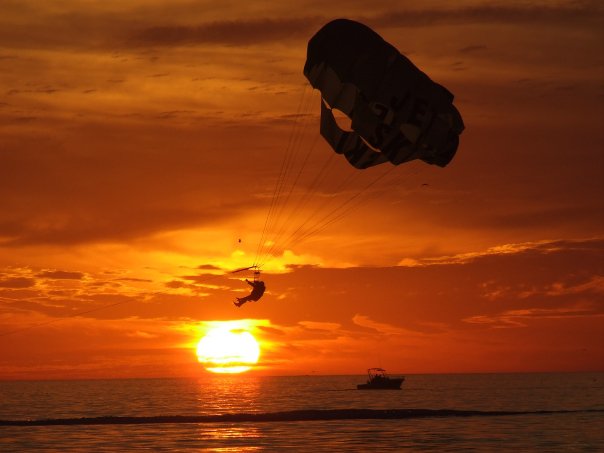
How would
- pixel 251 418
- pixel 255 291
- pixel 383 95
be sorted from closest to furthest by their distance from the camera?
pixel 383 95 < pixel 255 291 < pixel 251 418

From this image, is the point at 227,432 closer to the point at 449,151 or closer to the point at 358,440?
the point at 358,440

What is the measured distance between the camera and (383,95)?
3484 cm

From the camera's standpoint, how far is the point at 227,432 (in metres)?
80.9

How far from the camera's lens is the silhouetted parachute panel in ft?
114

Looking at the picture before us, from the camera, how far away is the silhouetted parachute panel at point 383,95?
→ 34844 mm

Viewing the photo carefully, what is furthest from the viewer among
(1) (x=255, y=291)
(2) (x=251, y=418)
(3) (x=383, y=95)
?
(2) (x=251, y=418)

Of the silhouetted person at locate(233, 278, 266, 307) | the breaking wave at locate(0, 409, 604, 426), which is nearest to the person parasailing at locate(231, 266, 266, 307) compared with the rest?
the silhouetted person at locate(233, 278, 266, 307)

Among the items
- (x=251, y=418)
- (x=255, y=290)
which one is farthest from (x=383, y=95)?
(x=251, y=418)

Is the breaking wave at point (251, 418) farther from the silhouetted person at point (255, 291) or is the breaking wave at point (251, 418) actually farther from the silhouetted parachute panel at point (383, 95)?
the silhouetted parachute panel at point (383, 95)

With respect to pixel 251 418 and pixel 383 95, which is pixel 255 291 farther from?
pixel 251 418

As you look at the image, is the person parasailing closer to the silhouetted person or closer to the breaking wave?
the silhouetted person

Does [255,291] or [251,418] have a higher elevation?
[251,418]

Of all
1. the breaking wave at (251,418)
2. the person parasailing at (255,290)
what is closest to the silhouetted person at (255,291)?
the person parasailing at (255,290)

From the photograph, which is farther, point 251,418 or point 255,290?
point 251,418
